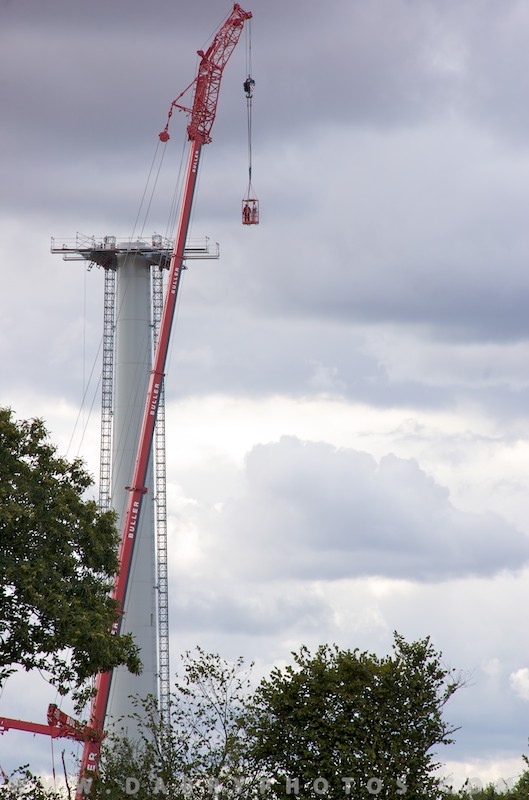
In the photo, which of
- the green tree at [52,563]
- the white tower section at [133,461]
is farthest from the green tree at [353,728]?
the white tower section at [133,461]

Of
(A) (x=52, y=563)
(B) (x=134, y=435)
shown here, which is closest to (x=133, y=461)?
(B) (x=134, y=435)

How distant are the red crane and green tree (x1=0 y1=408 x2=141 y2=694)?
513 inches

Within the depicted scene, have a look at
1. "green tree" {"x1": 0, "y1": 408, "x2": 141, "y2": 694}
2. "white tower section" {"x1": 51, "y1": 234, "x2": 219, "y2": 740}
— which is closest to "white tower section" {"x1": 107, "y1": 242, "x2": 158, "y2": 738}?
"white tower section" {"x1": 51, "y1": 234, "x2": 219, "y2": 740}

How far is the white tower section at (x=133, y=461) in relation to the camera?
118 meters

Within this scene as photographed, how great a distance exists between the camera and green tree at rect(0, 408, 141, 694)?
66.4 m

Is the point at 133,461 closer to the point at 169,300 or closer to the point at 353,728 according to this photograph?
the point at 169,300

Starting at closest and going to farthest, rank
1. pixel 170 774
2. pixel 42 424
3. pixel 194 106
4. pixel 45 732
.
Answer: pixel 170 774
pixel 42 424
pixel 45 732
pixel 194 106

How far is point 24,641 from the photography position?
66.5 meters

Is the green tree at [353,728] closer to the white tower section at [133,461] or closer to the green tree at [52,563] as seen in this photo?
the green tree at [52,563]

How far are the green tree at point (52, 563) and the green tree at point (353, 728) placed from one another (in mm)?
7624

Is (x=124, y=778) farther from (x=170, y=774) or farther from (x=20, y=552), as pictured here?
(x=20, y=552)

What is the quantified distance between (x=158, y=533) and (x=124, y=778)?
5479 centimetres

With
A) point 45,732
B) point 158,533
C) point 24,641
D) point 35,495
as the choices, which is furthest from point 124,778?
point 158,533

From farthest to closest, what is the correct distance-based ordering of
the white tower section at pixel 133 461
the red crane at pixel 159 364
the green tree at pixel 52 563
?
the white tower section at pixel 133 461 → the red crane at pixel 159 364 → the green tree at pixel 52 563
